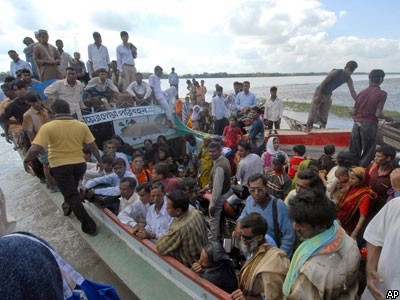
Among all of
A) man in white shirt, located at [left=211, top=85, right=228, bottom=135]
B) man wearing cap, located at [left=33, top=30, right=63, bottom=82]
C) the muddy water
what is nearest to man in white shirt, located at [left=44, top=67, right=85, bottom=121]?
man wearing cap, located at [left=33, top=30, right=63, bottom=82]

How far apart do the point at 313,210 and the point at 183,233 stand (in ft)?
3.83

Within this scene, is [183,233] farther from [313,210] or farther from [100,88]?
[100,88]

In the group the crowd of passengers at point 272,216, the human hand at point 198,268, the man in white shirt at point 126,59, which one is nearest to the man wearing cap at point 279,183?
the crowd of passengers at point 272,216

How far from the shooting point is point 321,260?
50.9 inches

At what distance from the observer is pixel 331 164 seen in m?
3.73

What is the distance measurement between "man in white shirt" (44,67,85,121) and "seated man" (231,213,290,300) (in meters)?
4.52

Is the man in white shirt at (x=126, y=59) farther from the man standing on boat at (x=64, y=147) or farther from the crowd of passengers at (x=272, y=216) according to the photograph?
the man standing on boat at (x=64, y=147)

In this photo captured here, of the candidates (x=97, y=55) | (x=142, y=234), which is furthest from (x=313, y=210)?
(x=97, y=55)

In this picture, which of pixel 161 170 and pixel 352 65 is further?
pixel 352 65

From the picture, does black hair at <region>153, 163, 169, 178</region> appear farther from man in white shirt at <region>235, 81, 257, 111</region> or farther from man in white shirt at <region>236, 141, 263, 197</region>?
man in white shirt at <region>235, 81, 257, 111</region>

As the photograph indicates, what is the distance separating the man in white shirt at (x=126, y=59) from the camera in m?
7.21

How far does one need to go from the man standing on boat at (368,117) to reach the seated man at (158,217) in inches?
98.8

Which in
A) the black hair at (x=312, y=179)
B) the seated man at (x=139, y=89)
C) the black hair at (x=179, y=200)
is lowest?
the black hair at (x=179, y=200)

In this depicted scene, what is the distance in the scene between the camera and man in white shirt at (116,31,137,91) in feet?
23.7
